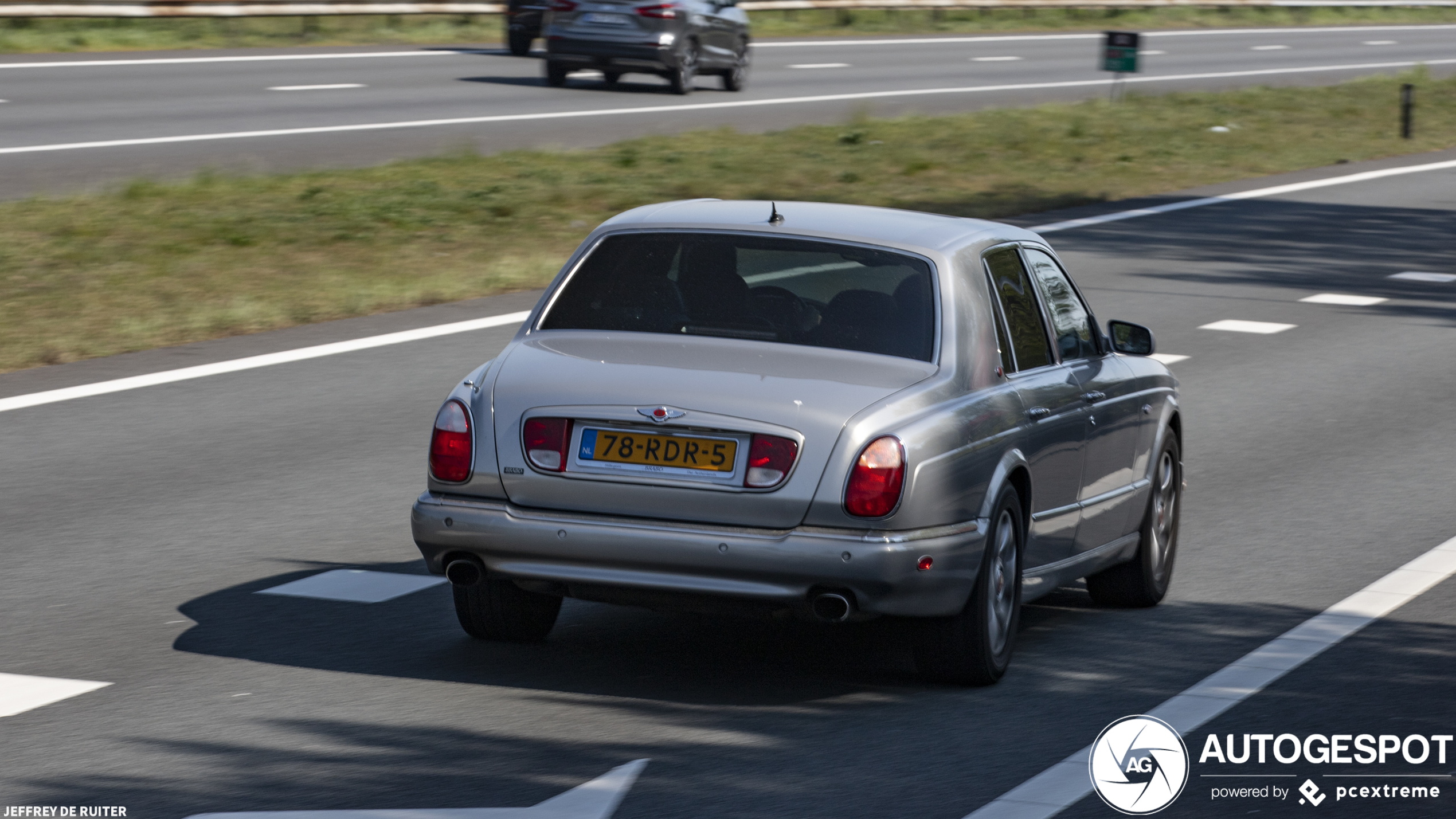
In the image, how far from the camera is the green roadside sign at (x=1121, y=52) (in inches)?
1358

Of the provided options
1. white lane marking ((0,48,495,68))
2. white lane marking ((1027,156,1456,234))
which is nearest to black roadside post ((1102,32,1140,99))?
white lane marking ((1027,156,1456,234))

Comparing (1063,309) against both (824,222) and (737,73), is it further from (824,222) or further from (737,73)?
(737,73)

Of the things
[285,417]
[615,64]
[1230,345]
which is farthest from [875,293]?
[615,64]

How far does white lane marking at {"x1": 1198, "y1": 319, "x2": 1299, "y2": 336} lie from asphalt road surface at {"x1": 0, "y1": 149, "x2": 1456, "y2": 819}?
148 inches

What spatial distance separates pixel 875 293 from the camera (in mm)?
7145

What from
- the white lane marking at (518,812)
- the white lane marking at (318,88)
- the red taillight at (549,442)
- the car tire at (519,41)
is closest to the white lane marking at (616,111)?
the white lane marking at (318,88)

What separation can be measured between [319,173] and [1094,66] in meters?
28.5

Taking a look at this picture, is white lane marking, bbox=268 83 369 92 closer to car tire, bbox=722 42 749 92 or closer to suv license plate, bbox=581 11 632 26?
suv license plate, bbox=581 11 632 26

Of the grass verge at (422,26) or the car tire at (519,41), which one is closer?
the grass verge at (422,26)

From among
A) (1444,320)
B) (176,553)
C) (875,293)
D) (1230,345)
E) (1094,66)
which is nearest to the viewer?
(875,293)

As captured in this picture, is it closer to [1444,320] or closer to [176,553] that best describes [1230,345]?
[1444,320]

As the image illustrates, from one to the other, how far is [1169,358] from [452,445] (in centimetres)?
962

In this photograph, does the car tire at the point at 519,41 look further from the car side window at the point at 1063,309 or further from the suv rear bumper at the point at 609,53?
the car side window at the point at 1063,309

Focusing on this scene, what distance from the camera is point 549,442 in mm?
6555
